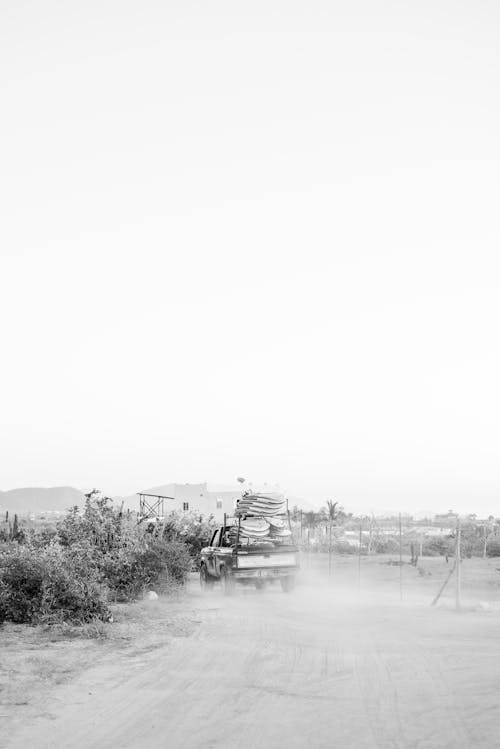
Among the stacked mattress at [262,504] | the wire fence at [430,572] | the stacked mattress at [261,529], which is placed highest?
the stacked mattress at [262,504]

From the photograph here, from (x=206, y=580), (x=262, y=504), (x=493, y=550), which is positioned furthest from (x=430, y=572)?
(x=493, y=550)

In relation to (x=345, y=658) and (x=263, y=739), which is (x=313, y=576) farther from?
(x=263, y=739)

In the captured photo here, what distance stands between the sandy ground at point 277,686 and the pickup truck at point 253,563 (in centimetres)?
422

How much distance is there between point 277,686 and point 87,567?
6870 millimetres

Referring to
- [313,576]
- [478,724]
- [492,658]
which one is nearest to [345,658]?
[492,658]

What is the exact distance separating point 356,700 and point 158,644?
15.4 ft

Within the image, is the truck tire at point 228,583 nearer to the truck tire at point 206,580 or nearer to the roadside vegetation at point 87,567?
the roadside vegetation at point 87,567

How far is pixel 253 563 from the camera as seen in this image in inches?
829

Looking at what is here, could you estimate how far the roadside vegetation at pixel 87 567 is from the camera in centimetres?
1430

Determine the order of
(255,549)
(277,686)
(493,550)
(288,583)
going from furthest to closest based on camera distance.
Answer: (493,550) → (288,583) → (255,549) → (277,686)

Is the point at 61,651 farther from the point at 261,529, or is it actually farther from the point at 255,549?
the point at 261,529

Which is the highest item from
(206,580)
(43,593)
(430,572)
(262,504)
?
(262,504)

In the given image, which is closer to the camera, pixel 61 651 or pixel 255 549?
pixel 61 651

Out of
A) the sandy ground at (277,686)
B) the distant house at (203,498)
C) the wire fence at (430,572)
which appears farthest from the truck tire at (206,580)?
the distant house at (203,498)
